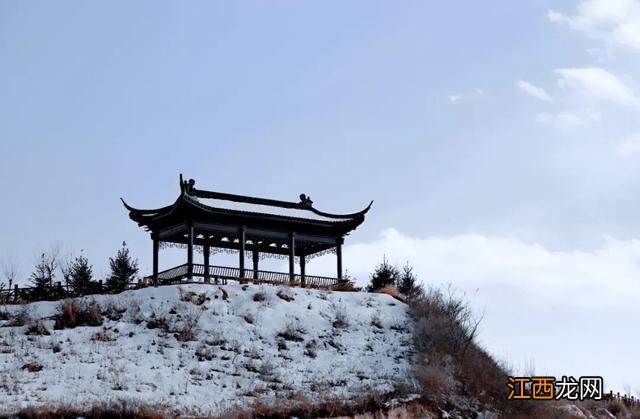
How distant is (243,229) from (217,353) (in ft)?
35.9

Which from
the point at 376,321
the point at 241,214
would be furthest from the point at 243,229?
the point at 376,321

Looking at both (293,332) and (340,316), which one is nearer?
(293,332)

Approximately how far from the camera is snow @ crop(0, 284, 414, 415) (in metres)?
27.7

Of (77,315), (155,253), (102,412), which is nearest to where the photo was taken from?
(102,412)

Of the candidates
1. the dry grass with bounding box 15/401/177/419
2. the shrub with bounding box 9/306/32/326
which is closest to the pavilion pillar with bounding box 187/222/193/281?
the shrub with bounding box 9/306/32/326

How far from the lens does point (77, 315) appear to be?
33.6 m

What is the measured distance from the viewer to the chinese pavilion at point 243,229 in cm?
4025

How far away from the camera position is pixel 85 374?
28469 mm

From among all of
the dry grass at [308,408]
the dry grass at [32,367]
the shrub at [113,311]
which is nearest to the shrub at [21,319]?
the shrub at [113,311]

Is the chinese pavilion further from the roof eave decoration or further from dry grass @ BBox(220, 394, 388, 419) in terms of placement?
dry grass @ BBox(220, 394, 388, 419)

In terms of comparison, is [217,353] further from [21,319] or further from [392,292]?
[392,292]

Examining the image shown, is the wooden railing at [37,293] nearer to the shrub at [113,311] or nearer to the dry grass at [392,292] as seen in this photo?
the shrub at [113,311]

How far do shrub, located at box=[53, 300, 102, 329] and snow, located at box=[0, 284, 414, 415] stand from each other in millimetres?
369

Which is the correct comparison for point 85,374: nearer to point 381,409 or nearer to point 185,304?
point 185,304
